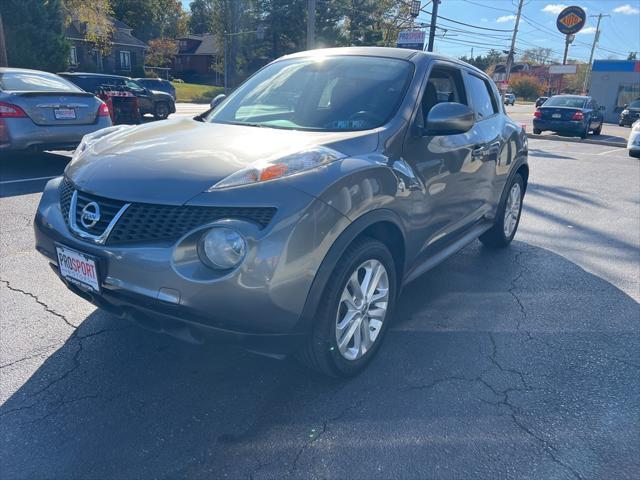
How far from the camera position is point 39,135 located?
716 cm

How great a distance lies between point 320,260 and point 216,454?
0.96 metres

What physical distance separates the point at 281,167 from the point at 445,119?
1.21 m

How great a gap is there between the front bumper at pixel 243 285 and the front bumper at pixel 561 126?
1904 cm

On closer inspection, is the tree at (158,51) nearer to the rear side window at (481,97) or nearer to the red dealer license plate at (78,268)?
the rear side window at (481,97)

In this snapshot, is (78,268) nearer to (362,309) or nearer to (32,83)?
(362,309)

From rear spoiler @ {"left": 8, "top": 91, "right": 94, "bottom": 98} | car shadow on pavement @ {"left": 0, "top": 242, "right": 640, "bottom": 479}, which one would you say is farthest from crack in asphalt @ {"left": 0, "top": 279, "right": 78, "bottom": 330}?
rear spoiler @ {"left": 8, "top": 91, "right": 94, "bottom": 98}

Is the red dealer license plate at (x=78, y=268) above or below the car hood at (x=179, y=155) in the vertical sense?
below

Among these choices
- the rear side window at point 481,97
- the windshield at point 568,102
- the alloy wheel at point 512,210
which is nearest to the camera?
the rear side window at point 481,97

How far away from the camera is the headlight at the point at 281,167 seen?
7.77 ft

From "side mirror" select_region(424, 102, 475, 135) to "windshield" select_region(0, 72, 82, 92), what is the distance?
257 inches

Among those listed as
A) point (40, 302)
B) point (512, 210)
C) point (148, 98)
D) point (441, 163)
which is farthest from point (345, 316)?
point (148, 98)

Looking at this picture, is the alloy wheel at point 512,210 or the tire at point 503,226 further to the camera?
the alloy wheel at point 512,210

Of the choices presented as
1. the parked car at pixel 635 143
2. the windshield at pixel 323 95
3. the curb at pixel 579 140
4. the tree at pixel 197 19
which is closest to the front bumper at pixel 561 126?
the curb at pixel 579 140

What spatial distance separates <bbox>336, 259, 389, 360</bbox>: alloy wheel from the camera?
2707mm
